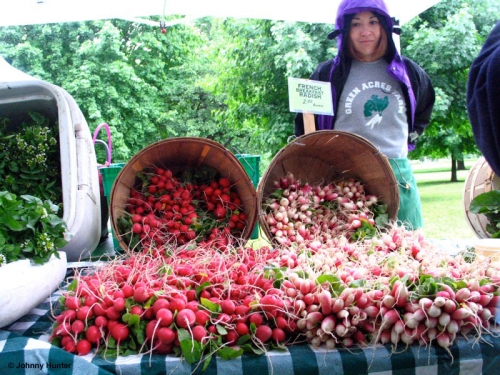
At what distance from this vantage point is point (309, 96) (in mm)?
1798

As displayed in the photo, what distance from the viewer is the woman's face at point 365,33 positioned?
6.49ft

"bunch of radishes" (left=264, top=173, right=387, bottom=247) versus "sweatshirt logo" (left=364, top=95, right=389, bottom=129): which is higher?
"sweatshirt logo" (left=364, top=95, right=389, bottom=129)

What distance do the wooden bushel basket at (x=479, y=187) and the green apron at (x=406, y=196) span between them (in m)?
0.22

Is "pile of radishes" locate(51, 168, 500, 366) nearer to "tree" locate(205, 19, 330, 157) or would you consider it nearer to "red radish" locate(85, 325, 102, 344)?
"red radish" locate(85, 325, 102, 344)

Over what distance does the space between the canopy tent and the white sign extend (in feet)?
4.39

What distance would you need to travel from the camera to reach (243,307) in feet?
3.21

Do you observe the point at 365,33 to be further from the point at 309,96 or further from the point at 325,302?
the point at 325,302

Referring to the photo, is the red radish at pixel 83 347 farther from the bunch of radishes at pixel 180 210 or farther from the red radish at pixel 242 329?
the bunch of radishes at pixel 180 210

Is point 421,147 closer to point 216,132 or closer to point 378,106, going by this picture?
point 216,132

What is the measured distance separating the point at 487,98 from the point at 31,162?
1.56 m

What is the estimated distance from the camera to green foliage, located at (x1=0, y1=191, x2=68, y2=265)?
1118 mm

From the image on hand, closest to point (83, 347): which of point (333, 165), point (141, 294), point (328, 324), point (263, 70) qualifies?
point (141, 294)

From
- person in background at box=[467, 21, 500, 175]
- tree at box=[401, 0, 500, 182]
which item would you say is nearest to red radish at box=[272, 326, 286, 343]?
person in background at box=[467, 21, 500, 175]

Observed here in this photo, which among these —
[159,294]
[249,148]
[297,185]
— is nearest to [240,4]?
[297,185]
